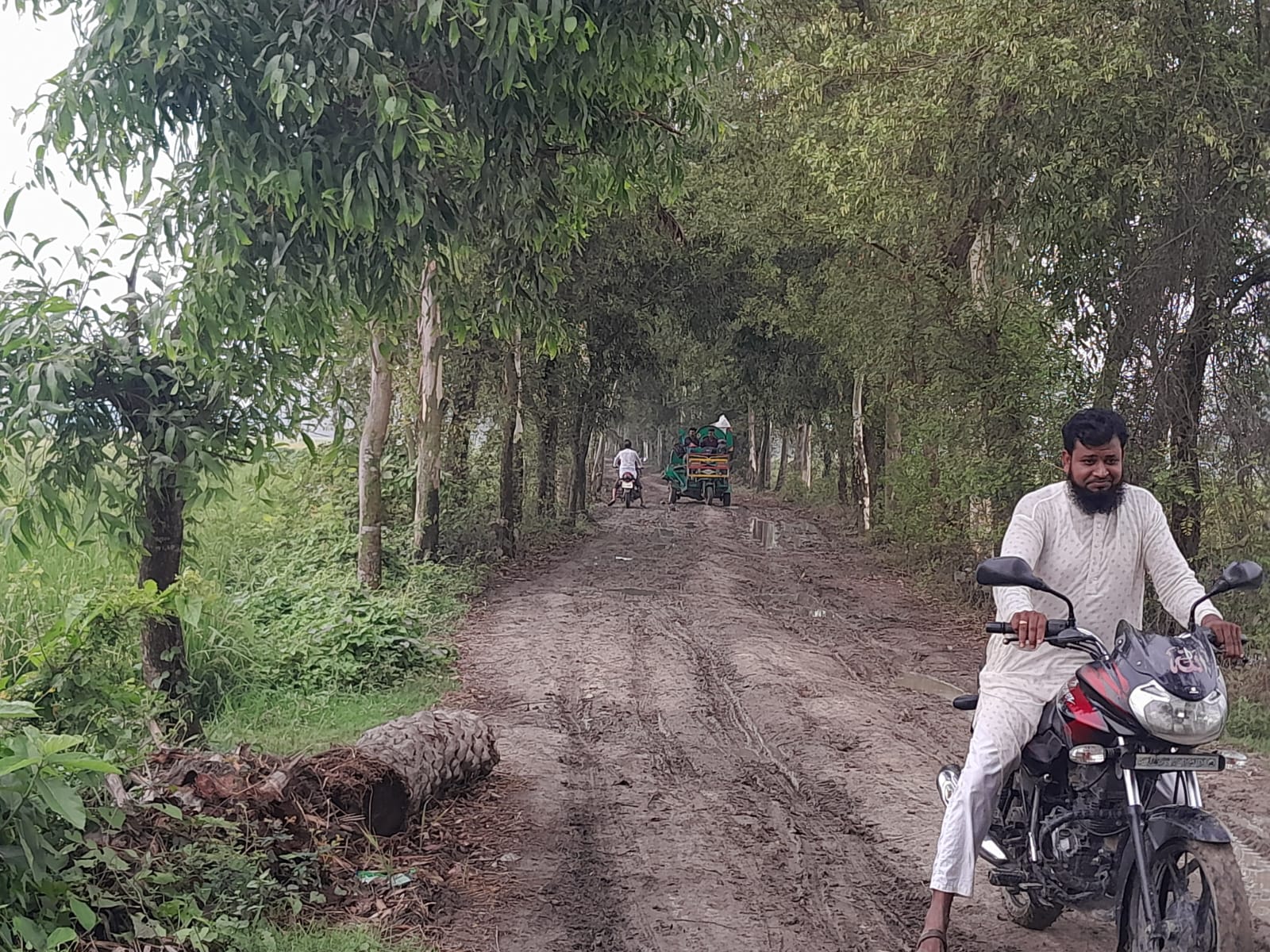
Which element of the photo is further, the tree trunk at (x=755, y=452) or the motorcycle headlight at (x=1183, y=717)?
the tree trunk at (x=755, y=452)

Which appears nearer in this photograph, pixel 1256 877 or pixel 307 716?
pixel 1256 877

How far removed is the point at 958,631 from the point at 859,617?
1.33 metres

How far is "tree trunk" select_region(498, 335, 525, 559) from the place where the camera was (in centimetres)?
1814

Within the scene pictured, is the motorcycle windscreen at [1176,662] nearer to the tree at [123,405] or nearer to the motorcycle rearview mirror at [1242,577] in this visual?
the motorcycle rearview mirror at [1242,577]

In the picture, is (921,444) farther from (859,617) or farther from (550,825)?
(550,825)

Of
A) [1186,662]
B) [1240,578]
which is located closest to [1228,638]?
[1240,578]

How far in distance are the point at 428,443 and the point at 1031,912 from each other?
11.5 metres

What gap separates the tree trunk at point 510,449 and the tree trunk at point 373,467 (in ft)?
16.7

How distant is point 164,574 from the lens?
6027 millimetres

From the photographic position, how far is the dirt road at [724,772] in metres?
4.86

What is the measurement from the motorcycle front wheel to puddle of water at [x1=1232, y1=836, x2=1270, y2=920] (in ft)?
3.92

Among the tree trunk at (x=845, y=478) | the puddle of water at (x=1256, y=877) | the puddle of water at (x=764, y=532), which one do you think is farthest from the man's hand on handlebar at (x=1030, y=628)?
the tree trunk at (x=845, y=478)

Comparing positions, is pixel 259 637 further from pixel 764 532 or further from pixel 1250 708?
pixel 764 532

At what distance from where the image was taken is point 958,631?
13.0 m
